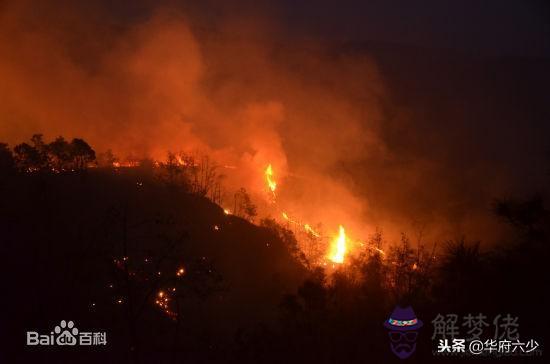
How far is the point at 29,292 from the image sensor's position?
1695 centimetres

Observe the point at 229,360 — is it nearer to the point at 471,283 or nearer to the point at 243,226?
the point at 471,283

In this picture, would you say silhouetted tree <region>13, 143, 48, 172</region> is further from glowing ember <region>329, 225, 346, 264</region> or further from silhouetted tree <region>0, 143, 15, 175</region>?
glowing ember <region>329, 225, 346, 264</region>

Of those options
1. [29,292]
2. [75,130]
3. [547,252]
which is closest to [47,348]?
[29,292]

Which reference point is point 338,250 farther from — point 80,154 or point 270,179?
point 80,154

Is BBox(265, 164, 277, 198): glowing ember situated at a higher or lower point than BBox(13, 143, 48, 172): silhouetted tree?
higher

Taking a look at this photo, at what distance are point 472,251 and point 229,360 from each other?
23.7 ft
